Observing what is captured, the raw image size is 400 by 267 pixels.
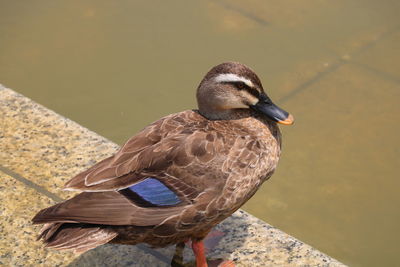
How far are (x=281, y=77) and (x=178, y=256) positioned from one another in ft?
10.1

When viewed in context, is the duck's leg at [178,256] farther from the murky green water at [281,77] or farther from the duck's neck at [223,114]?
the murky green water at [281,77]

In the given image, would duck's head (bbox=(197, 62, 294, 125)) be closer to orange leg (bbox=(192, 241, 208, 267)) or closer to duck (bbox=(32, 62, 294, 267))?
duck (bbox=(32, 62, 294, 267))

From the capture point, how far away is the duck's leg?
139 inches

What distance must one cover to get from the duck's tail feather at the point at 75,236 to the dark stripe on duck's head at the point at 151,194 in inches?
7.5

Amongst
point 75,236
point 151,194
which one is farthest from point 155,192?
point 75,236

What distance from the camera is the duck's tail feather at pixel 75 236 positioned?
3.06 metres

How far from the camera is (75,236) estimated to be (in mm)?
3094

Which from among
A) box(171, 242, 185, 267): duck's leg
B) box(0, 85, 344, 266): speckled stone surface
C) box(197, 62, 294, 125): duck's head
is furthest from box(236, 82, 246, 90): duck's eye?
box(171, 242, 185, 267): duck's leg

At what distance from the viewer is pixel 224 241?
3.68 m

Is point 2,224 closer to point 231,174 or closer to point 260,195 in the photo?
point 231,174

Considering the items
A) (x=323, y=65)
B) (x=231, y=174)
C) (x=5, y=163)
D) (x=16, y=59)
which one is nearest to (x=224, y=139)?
(x=231, y=174)

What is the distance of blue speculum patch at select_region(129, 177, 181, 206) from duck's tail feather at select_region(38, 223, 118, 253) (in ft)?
0.73

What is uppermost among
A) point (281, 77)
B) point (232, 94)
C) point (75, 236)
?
point (232, 94)

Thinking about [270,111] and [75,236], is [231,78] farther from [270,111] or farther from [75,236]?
[75,236]
